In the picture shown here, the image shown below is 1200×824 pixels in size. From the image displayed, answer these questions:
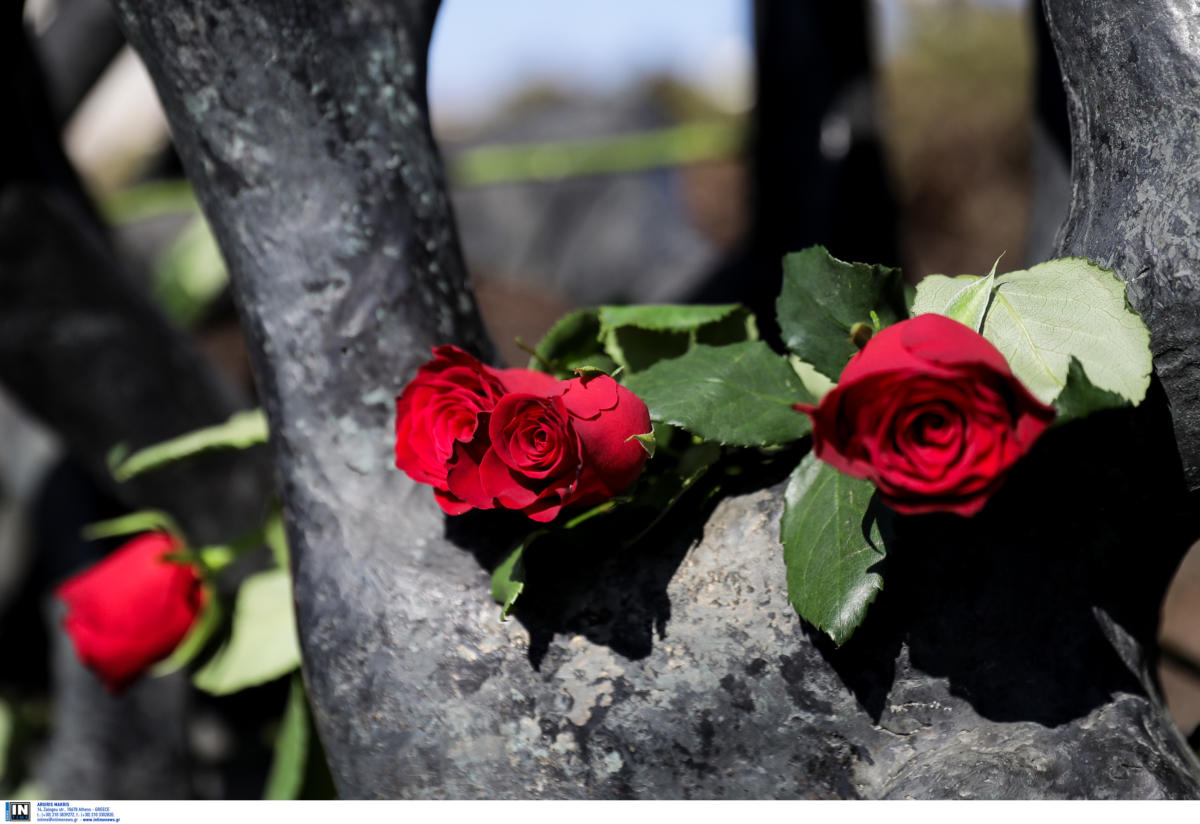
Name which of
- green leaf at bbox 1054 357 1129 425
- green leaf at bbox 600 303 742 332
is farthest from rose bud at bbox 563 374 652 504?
green leaf at bbox 1054 357 1129 425

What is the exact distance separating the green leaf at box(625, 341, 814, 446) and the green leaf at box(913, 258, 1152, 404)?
0.09m

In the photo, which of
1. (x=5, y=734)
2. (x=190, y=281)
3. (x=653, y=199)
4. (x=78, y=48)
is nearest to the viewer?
(x=5, y=734)

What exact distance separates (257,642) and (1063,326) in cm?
68

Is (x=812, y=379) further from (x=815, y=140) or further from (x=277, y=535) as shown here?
(x=815, y=140)

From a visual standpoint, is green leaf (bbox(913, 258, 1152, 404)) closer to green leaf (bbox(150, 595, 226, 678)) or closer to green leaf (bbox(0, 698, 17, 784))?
green leaf (bbox(150, 595, 226, 678))

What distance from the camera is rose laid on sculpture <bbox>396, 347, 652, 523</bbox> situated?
22.2 inches

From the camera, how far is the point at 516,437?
567 mm

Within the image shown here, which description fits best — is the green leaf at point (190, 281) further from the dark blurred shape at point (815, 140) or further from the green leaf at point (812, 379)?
the green leaf at point (812, 379)

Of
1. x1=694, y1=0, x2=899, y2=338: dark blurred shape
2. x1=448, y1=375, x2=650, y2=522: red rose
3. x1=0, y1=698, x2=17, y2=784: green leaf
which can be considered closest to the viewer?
x1=448, y1=375, x2=650, y2=522: red rose

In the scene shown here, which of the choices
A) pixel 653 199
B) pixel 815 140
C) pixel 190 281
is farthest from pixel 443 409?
pixel 653 199

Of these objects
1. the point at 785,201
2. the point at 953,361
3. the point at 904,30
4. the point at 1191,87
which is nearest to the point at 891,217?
the point at 785,201

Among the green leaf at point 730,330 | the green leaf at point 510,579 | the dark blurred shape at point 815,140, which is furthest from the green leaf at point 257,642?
the dark blurred shape at point 815,140

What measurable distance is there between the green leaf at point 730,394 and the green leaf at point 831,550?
37mm
